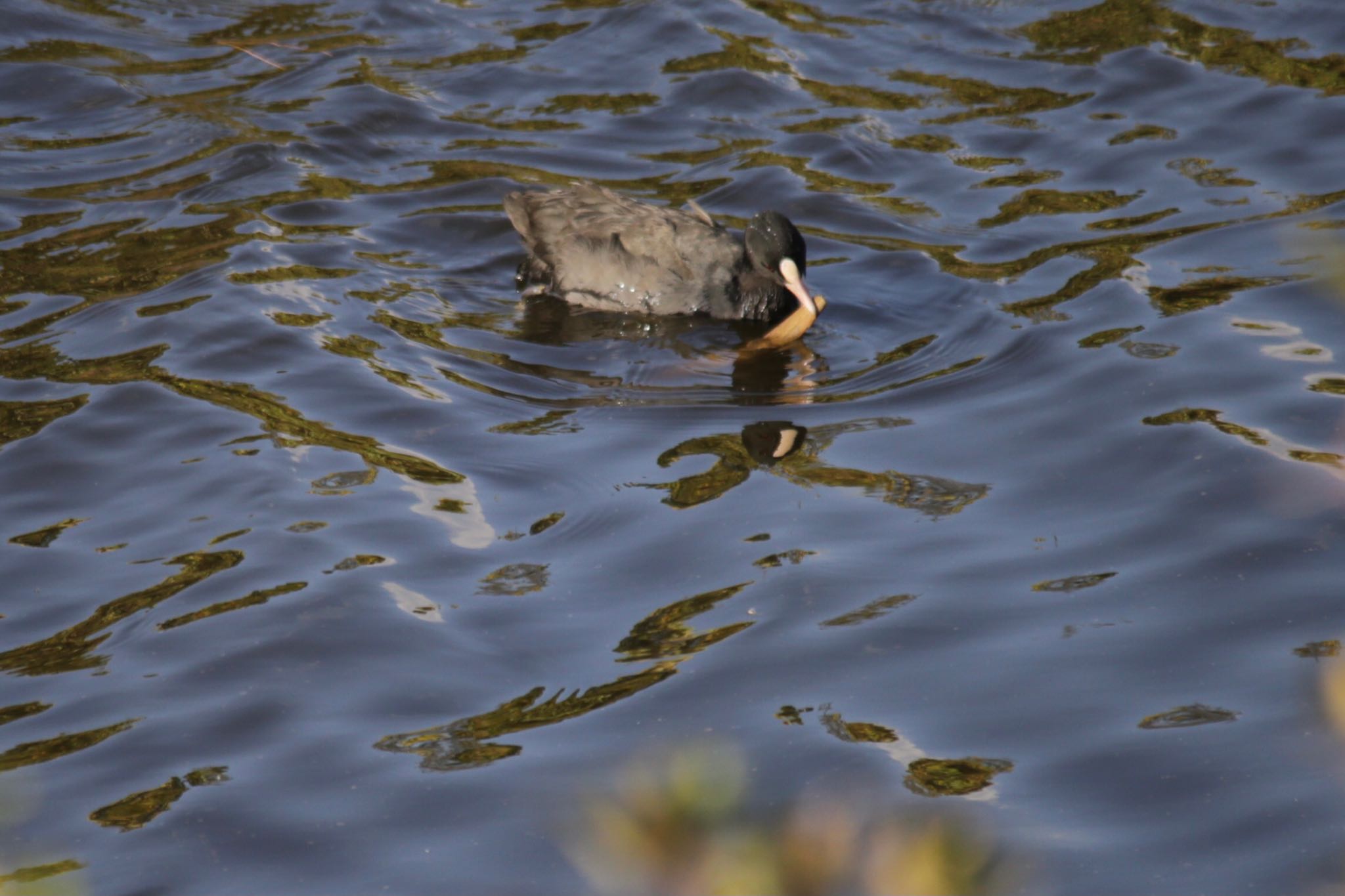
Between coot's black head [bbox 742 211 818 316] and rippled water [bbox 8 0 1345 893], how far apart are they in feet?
1.17

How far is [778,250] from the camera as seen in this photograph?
8.54m

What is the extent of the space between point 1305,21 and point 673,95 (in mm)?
4336

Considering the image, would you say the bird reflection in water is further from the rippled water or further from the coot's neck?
the coot's neck

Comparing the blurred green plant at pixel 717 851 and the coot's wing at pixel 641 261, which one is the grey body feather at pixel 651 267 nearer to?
the coot's wing at pixel 641 261

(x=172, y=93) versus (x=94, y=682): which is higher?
(x=172, y=93)

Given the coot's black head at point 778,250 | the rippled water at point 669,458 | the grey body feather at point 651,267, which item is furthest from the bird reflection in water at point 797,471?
the grey body feather at point 651,267

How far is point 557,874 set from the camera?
4.21 m

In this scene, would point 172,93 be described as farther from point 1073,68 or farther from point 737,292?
point 1073,68

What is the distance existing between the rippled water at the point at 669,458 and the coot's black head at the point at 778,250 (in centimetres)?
36

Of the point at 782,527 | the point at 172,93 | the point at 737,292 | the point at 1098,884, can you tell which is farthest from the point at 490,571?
the point at 172,93

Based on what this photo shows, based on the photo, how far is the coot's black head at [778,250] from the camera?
849cm

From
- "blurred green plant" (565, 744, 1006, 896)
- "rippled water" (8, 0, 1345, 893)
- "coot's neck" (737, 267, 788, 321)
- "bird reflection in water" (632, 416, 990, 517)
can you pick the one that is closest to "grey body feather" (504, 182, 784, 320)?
"coot's neck" (737, 267, 788, 321)

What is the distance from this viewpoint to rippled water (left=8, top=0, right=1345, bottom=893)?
14.9ft

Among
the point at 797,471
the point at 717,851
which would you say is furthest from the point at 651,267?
the point at 717,851
